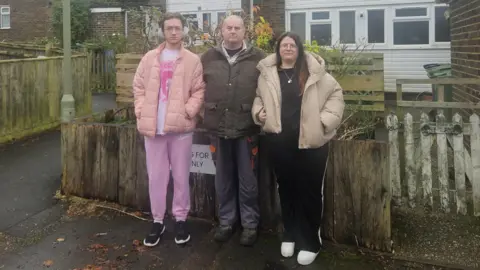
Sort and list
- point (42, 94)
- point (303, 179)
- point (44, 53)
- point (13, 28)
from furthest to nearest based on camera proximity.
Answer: point (13, 28) < point (44, 53) < point (42, 94) < point (303, 179)

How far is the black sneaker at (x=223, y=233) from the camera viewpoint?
12.7 feet

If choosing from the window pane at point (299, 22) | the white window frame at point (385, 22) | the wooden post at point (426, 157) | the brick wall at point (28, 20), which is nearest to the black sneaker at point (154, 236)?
the wooden post at point (426, 157)

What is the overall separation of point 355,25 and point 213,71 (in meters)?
12.3

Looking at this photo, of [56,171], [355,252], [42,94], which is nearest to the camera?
[355,252]

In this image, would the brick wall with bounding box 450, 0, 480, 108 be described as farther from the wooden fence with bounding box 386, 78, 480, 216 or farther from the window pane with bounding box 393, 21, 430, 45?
the window pane with bounding box 393, 21, 430, 45

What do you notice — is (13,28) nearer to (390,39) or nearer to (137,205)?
(390,39)

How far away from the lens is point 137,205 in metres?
4.62

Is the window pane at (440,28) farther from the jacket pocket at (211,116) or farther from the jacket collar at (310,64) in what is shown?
the jacket pocket at (211,116)

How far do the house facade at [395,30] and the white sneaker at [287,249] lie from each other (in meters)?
11.2

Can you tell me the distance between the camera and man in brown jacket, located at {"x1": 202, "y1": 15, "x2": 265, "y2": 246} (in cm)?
358

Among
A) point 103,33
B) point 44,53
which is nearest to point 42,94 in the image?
point 44,53

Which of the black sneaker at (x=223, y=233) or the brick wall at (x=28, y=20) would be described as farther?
the brick wall at (x=28, y=20)

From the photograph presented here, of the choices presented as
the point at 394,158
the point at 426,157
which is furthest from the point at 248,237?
the point at 426,157

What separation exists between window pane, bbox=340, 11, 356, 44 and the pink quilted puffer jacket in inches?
477
